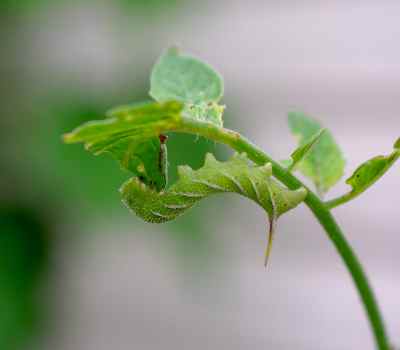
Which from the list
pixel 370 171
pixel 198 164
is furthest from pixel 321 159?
pixel 198 164

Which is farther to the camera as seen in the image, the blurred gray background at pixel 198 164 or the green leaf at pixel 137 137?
the blurred gray background at pixel 198 164

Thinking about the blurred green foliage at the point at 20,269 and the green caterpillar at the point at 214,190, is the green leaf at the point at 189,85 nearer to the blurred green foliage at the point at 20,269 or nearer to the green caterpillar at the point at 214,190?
the green caterpillar at the point at 214,190

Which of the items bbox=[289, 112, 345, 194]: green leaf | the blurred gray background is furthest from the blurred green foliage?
bbox=[289, 112, 345, 194]: green leaf

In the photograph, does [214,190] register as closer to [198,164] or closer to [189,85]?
[189,85]

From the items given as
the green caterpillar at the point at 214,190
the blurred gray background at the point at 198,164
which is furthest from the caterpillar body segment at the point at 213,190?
the blurred gray background at the point at 198,164

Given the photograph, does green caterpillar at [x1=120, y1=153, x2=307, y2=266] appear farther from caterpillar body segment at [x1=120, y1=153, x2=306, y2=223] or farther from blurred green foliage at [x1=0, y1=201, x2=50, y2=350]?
blurred green foliage at [x1=0, y1=201, x2=50, y2=350]

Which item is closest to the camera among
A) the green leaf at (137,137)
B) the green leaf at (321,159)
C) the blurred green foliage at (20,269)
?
the green leaf at (137,137)

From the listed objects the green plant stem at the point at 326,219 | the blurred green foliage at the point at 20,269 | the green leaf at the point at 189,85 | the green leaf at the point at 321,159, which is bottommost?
the blurred green foliage at the point at 20,269

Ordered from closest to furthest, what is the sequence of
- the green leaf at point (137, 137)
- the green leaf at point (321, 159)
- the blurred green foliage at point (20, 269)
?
the green leaf at point (137, 137), the green leaf at point (321, 159), the blurred green foliage at point (20, 269)

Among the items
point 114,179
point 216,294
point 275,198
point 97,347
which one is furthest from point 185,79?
point 97,347
